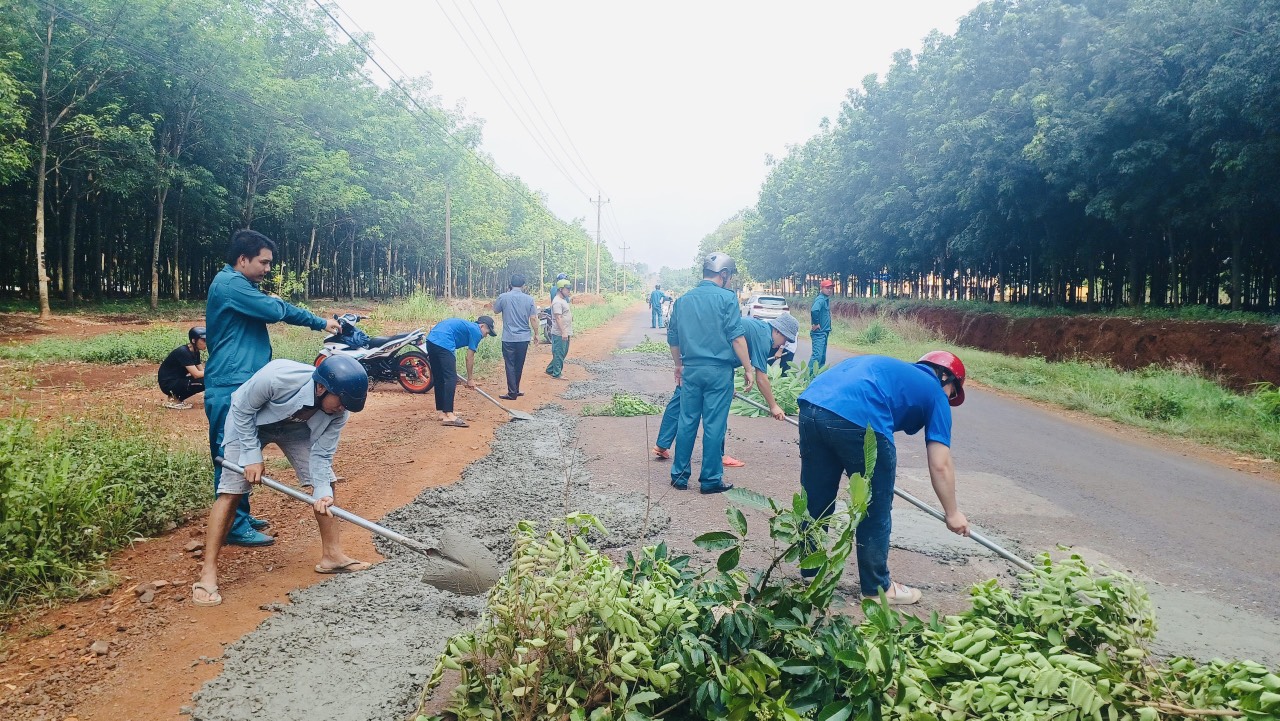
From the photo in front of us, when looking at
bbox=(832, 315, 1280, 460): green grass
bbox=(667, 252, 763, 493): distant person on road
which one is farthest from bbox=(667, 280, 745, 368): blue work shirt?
bbox=(832, 315, 1280, 460): green grass

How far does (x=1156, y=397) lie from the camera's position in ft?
35.0

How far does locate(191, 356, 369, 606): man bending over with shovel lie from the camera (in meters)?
3.74

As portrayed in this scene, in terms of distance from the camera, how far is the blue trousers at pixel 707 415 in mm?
5719

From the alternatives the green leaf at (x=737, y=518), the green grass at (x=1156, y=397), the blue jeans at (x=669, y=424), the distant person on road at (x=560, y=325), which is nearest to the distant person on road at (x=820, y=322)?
the green grass at (x=1156, y=397)

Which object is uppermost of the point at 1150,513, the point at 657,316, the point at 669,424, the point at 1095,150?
the point at 1095,150

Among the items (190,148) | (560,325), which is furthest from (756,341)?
(190,148)

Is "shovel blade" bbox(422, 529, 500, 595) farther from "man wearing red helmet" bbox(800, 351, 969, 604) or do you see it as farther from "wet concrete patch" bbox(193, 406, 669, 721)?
"man wearing red helmet" bbox(800, 351, 969, 604)

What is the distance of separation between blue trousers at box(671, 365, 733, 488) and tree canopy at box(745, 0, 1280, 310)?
39.2ft

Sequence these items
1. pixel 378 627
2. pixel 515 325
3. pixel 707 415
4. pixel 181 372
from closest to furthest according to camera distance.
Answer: pixel 378 627
pixel 707 415
pixel 181 372
pixel 515 325

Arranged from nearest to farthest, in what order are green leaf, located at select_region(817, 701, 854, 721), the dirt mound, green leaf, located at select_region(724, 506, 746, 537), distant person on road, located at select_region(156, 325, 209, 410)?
green leaf, located at select_region(817, 701, 854, 721)
green leaf, located at select_region(724, 506, 746, 537)
distant person on road, located at select_region(156, 325, 209, 410)
the dirt mound

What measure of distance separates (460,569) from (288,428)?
4.48ft

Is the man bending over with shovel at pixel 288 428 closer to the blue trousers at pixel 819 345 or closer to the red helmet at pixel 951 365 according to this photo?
the red helmet at pixel 951 365

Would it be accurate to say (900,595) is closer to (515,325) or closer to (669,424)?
(669,424)

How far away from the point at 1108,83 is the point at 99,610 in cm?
1836
